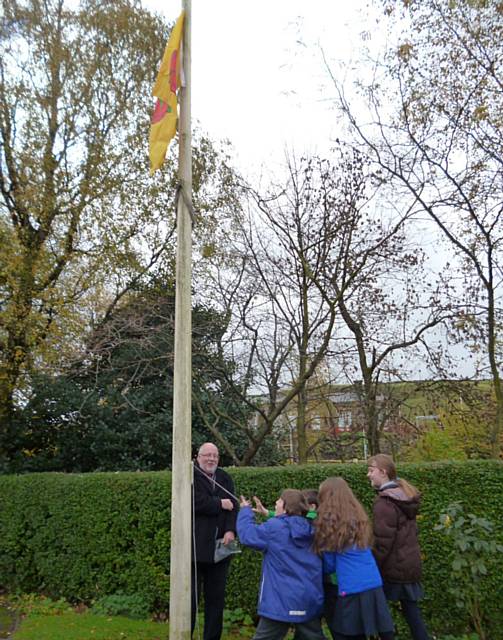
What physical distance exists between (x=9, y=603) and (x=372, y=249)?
25.5 ft

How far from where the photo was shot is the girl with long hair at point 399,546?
15.4ft

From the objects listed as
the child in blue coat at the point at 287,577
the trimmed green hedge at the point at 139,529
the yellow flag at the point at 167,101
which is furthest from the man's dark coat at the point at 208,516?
the yellow flag at the point at 167,101

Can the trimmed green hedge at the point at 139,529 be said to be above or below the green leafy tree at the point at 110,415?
below

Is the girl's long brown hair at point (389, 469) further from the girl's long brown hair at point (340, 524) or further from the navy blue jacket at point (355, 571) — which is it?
the navy blue jacket at point (355, 571)

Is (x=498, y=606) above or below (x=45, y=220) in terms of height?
below

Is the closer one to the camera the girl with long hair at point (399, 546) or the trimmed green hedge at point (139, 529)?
the girl with long hair at point (399, 546)

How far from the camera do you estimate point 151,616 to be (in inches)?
290

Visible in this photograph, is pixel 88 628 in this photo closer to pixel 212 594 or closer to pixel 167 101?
pixel 212 594

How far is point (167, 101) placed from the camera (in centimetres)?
524

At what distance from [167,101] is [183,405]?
2633mm

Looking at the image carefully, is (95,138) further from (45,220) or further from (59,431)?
(59,431)

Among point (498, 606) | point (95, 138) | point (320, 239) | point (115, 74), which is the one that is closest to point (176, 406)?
point (498, 606)

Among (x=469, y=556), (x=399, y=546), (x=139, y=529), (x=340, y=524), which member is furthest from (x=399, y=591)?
(x=139, y=529)

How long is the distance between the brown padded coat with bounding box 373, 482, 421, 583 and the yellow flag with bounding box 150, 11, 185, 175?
3434 millimetres
